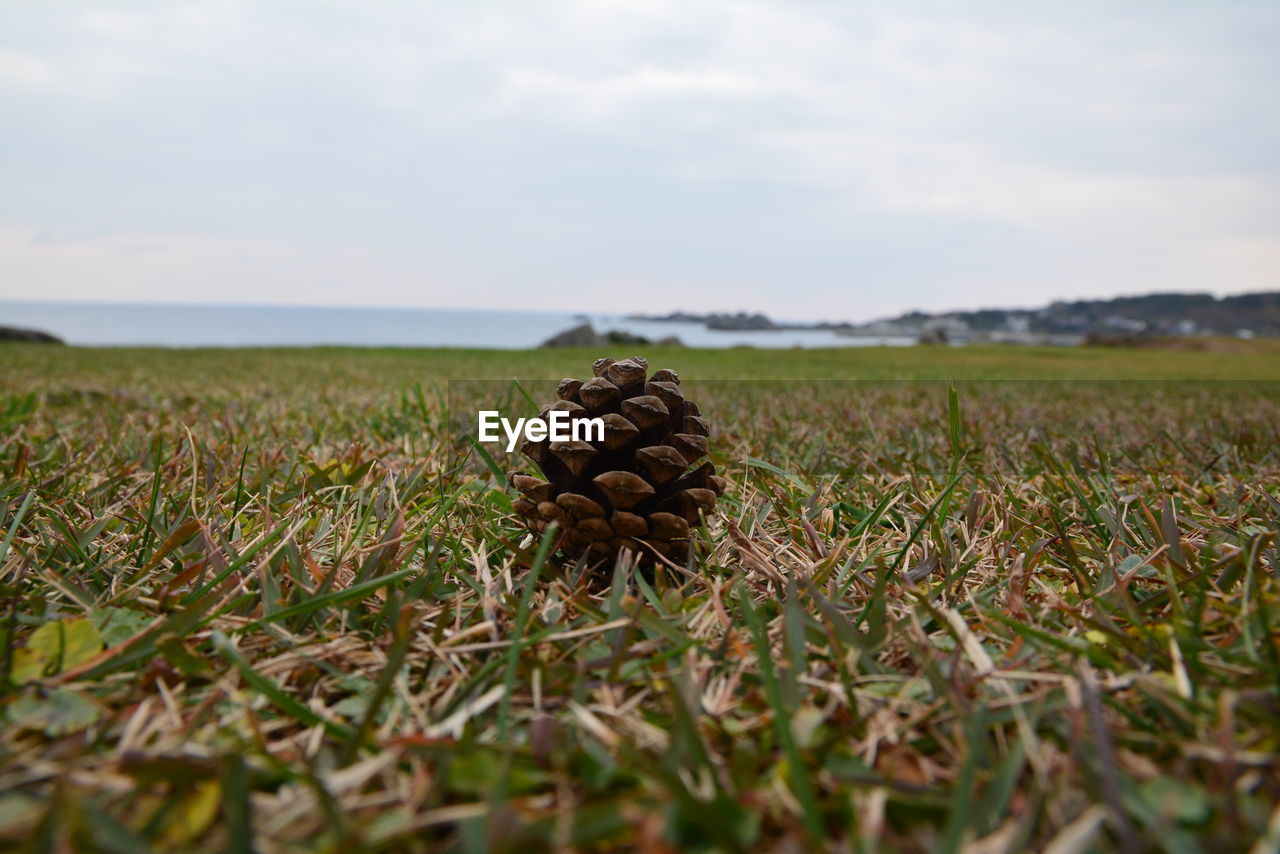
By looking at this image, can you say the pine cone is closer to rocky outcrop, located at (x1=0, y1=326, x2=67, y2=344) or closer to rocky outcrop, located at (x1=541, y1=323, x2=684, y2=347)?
rocky outcrop, located at (x1=541, y1=323, x2=684, y2=347)

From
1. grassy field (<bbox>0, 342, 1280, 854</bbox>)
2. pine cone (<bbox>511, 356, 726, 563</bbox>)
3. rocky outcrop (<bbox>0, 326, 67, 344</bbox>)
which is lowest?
grassy field (<bbox>0, 342, 1280, 854</bbox>)

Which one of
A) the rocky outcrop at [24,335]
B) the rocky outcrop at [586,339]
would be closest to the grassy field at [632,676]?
the rocky outcrop at [586,339]

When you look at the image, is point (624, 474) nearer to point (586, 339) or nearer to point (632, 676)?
point (632, 676)

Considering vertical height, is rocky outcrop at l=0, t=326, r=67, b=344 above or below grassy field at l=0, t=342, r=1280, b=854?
above

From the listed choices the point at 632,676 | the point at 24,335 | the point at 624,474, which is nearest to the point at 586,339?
the point at 24,335

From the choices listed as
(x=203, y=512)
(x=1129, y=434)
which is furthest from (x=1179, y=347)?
(x=203, y=512)

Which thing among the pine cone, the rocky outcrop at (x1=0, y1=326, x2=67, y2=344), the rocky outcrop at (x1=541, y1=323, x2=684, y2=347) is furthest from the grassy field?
the rocky outcrop at (x1=0, y1=326, x2=67, y2=344)

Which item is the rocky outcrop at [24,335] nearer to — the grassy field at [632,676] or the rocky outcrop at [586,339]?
the rocky outcrop at [586,339]

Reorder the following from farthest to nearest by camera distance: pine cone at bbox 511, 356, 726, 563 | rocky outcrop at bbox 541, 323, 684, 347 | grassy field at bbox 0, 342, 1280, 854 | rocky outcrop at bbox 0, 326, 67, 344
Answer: rocky outcrop at bbox 541, 323, 684, 347, rocky outcrop at bbox 0, 326, 67, 344, pine cone at bbox 511, 356, 726, 563, grassy field at bbox 0, 342, 1280, 854
